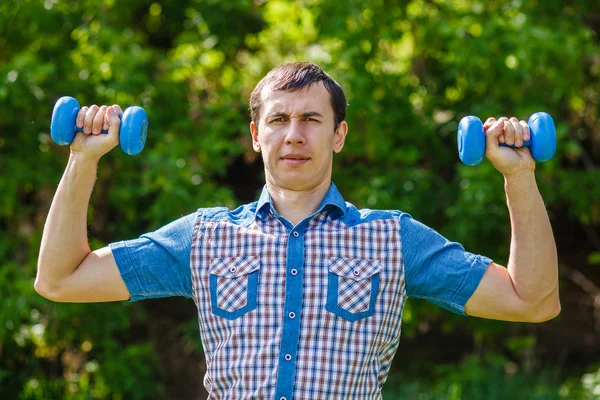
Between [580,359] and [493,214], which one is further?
[580,359]

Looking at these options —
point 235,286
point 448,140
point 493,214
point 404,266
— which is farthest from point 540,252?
point 448,140

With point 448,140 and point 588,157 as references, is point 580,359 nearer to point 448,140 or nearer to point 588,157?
point 588,157

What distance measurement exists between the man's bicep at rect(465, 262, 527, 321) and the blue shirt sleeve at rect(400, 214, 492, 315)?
0.02 meters

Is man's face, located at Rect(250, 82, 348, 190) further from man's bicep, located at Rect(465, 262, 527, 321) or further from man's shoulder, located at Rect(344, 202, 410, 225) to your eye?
man's bicep, located at Rect(465, 262, 527, 321)

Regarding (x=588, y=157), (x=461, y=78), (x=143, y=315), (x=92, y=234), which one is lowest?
(x=143, y=315)

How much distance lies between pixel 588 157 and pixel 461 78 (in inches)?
40.6

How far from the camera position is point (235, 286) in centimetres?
251

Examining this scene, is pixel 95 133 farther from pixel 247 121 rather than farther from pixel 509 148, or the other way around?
pixel 247 121

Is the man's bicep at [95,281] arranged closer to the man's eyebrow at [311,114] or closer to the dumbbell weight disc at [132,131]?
the dumbbell weight disc at [132,131]

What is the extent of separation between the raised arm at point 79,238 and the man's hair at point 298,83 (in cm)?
45

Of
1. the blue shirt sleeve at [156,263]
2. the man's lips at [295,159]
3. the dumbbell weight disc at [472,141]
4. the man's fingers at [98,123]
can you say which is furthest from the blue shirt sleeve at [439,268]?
the man's fingers at [98,123]

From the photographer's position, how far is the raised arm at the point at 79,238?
2.51m

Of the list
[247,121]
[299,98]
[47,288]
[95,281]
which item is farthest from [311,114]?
[247,121]

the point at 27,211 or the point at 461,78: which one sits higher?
the point at 461,78
